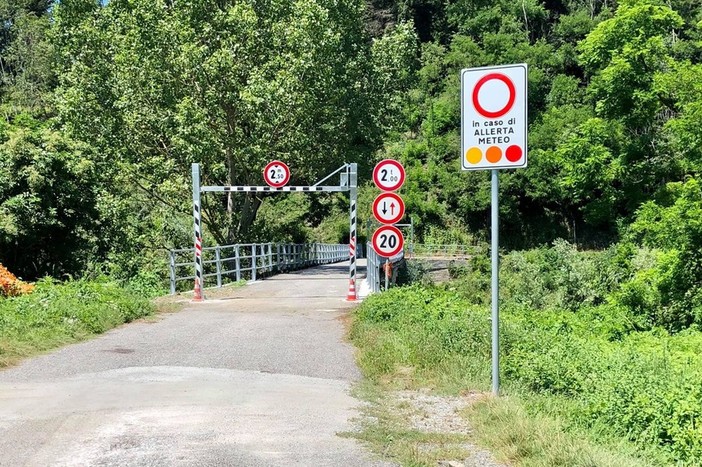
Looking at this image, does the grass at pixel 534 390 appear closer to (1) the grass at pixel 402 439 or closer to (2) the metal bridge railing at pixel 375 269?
(1) the grass at pixel 402 439

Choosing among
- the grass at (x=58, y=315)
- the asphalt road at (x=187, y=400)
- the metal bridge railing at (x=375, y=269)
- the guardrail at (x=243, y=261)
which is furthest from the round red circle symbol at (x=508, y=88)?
the guardrail at (x=243, y=261)

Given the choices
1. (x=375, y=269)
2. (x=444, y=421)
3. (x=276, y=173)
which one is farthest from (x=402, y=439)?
(x=276, y=173)

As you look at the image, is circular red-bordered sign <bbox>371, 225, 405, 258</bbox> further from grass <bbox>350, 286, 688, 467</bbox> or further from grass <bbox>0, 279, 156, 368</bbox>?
grass <bbox>0, 279, 156, 368</bbox>

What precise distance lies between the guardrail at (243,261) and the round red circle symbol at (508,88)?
1408 centimetres

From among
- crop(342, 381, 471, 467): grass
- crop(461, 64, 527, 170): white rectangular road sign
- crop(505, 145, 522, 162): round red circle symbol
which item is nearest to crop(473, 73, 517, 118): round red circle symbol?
crop(461, 64, 527, 170): white rectangular road sign

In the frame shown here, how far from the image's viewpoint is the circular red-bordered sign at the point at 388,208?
45.3 feet

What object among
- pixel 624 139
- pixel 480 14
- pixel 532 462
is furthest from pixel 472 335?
pixel 480 14

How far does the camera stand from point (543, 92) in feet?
219

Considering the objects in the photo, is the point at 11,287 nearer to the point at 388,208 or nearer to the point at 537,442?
the point at 388,208

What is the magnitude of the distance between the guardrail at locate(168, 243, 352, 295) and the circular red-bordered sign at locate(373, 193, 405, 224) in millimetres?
7734

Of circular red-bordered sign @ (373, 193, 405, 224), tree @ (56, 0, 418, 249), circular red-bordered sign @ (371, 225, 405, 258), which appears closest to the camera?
circular red-bordered sign @ (371, 225, 405, 258)

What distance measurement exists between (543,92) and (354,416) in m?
64.9

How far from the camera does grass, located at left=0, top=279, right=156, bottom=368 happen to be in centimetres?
1002

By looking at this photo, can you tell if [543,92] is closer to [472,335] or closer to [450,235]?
[450,235]
